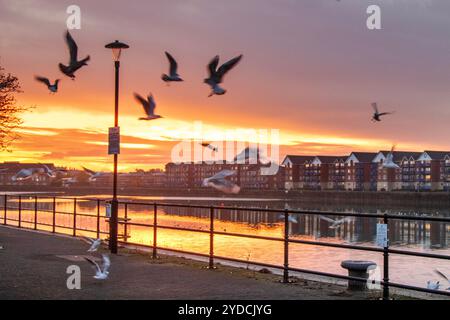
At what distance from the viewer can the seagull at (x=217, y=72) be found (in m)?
12.5

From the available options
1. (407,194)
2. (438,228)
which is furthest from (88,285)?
(407,194)

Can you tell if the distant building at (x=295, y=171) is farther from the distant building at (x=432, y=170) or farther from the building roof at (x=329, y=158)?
the distant building at (x=432, y=170)

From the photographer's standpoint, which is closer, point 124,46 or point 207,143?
point 207,143

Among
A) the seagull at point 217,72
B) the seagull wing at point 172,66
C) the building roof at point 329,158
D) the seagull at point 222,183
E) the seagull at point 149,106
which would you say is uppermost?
the building roof at point 329,158

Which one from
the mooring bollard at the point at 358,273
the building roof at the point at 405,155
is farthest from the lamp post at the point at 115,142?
the building roof at the point at 405,155

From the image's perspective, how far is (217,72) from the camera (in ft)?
41.8

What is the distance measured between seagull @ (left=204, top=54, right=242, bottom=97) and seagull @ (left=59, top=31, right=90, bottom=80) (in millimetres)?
3765

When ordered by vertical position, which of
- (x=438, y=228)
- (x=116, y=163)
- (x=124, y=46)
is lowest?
(x=438, y=228)

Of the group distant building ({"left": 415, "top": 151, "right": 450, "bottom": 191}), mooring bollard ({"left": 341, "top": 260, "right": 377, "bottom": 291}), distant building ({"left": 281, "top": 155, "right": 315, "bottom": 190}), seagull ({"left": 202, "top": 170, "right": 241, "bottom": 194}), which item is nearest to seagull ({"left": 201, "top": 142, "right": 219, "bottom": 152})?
seagull ({"left": 202, "top": 170, "right": 241, "bottom": 194})

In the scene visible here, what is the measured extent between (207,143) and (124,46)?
4016mm

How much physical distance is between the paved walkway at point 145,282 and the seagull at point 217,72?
3.74m
